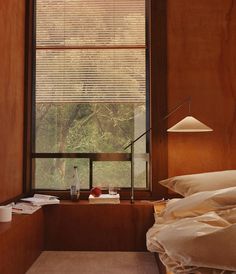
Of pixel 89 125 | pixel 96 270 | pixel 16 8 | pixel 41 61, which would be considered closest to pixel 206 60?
pixel 89 125

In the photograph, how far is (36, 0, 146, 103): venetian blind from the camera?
2975 mm

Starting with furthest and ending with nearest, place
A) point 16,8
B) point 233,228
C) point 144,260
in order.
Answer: point 16,8
point 144,260
point 233,228

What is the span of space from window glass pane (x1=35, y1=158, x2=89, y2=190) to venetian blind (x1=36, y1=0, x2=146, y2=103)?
54 centimetres

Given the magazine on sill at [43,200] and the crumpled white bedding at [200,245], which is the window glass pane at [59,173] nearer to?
the magazine on sill at [43,200]

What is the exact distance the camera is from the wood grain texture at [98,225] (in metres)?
2.60

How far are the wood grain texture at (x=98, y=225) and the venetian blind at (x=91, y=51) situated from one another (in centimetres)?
94

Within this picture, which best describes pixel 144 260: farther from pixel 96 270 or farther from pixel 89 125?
pixel 89 125

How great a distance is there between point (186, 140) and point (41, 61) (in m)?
1.42

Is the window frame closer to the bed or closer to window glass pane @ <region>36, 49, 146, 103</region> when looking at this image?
window glass pane @ <region>36, 49, 146, 103</region>

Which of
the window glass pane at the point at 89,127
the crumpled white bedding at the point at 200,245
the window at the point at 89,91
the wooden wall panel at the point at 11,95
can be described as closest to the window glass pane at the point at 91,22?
the window at the point at 89,91

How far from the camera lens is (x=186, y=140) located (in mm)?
2852

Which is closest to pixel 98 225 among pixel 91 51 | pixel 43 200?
pixel 43 200

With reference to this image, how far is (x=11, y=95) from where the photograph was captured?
8.43 ft

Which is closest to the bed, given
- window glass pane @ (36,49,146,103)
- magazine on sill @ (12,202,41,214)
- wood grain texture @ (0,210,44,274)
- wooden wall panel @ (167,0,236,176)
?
wood grain texture @ (0,210,44,274)
